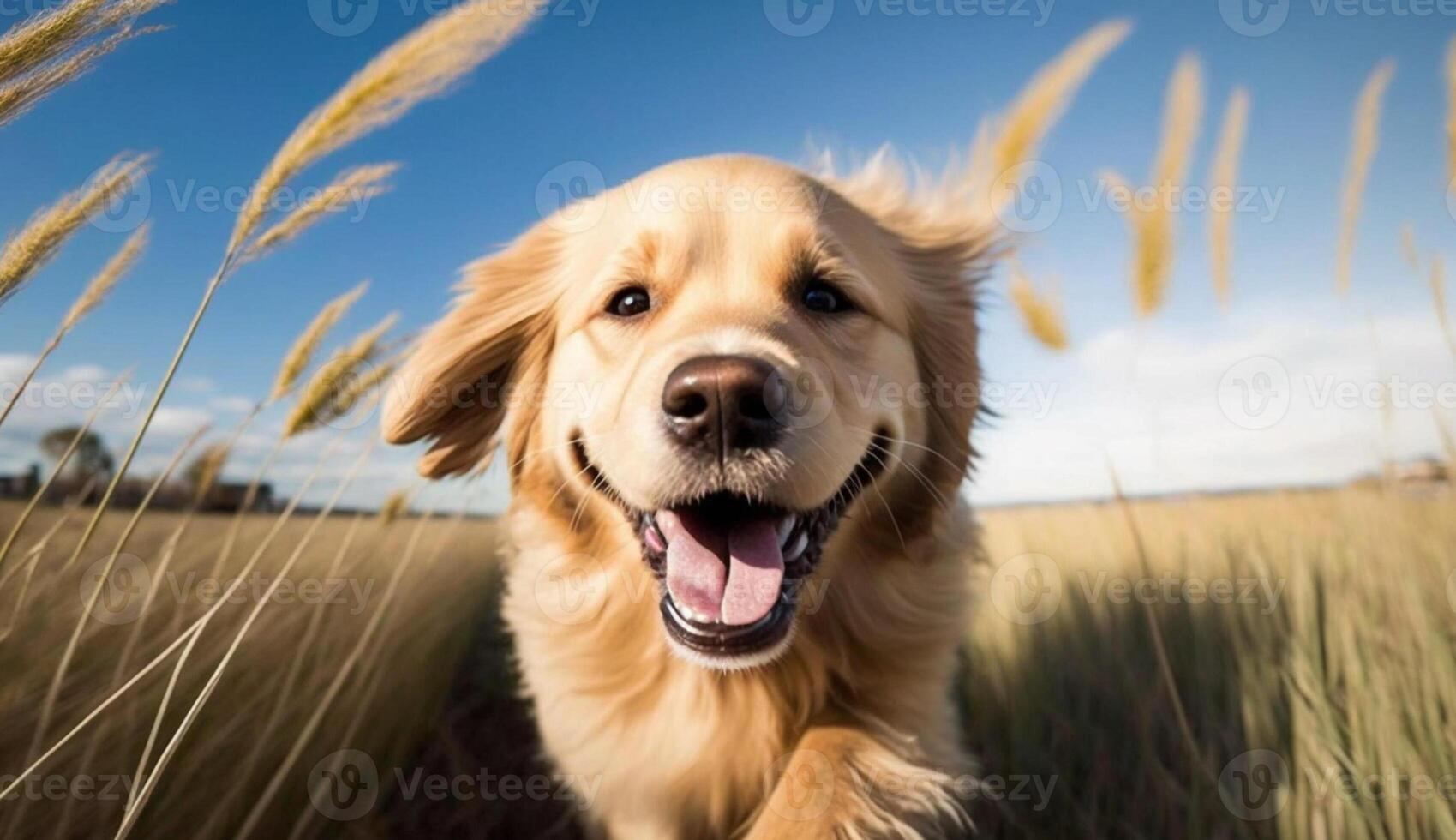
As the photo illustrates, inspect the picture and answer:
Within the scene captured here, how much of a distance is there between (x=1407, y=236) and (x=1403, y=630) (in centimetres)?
121

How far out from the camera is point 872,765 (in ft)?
8.32

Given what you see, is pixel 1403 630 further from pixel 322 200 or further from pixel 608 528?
pixel 322 200

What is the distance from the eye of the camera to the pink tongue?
89.9 inches

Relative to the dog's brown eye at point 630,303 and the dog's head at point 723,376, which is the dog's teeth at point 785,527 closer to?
the dog's head at point 723,376

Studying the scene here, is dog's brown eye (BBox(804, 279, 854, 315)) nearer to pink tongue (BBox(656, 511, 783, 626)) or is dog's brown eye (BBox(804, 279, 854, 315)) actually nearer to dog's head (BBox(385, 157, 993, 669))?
dog's head (BBox(385, 157, 993, 669))

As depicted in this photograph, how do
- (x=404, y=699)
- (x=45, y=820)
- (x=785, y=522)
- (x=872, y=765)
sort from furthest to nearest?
(x=404, y=699)
(x=872, y=765)
(x=785, y=522)
(x=45, y=820)

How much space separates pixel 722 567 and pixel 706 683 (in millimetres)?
636

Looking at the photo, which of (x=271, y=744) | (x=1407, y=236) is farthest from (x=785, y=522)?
(x=1407, y=236)

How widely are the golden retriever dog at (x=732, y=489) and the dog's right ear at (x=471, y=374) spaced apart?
11mm

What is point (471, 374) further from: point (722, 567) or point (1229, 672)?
point (1229, 672)

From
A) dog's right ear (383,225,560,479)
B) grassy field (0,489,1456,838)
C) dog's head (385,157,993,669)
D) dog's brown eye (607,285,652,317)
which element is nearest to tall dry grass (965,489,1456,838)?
grassy field (0,489,1456,838)

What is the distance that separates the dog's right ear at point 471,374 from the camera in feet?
10.6

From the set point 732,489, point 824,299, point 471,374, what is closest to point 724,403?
point 732,489

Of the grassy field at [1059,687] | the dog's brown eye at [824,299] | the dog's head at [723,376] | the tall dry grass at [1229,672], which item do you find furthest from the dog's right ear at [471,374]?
the tall dry grass at [1229,672]
